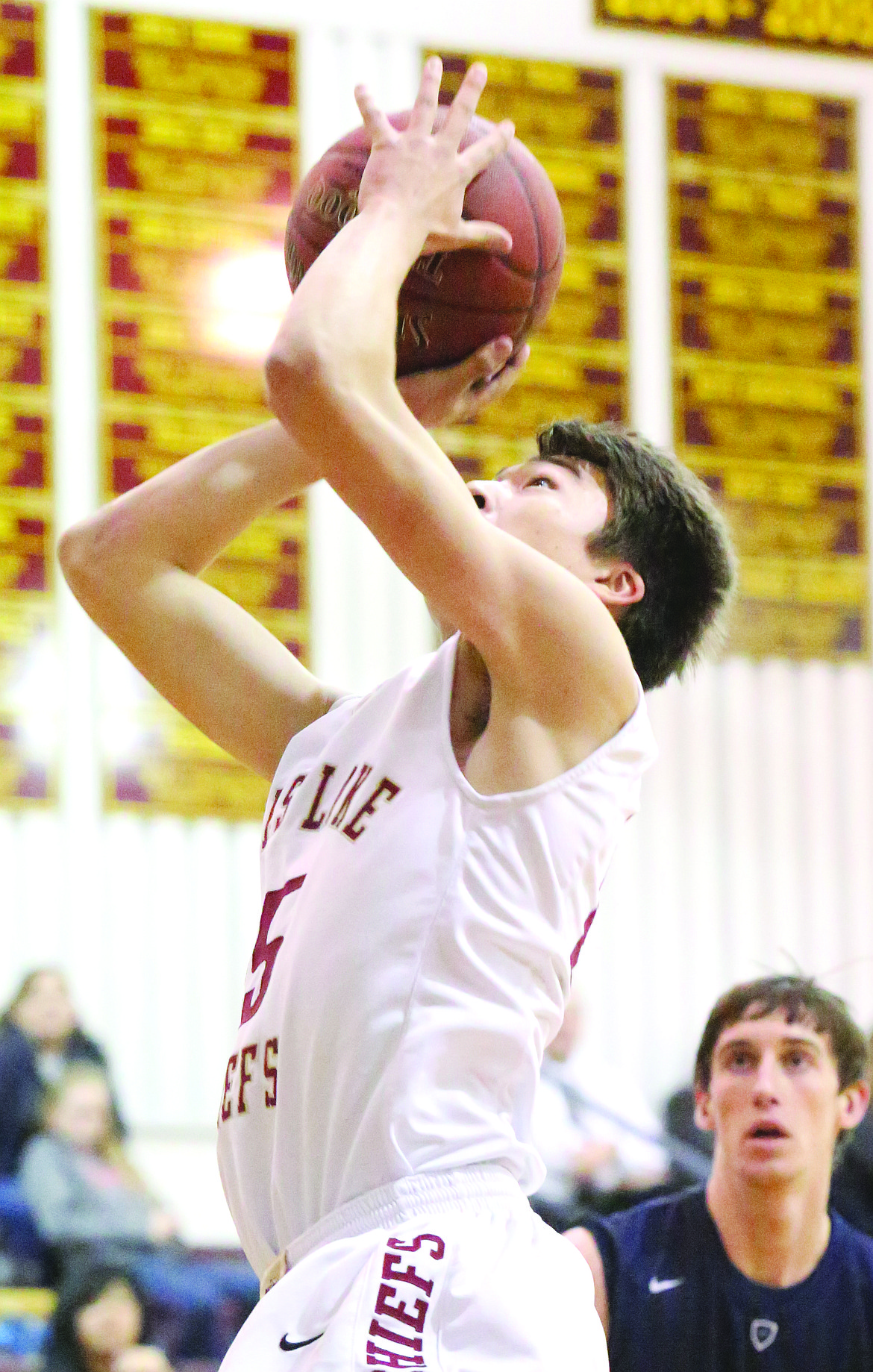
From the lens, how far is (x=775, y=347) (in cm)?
970

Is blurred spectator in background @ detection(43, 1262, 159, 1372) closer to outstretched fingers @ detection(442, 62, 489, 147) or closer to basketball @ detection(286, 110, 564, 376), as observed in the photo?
basketball @ detection(286, 110, 564, 376)

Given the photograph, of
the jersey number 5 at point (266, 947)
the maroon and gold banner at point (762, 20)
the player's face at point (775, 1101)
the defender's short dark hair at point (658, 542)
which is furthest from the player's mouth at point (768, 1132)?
the maroon and gold banner at point (762, 20)

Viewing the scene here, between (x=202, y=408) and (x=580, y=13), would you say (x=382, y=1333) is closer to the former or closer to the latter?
(x=202, y=408)

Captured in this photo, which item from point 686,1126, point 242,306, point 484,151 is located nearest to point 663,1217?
point 484,151

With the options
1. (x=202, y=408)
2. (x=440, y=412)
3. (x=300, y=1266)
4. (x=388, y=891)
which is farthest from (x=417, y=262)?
(x=202, y=408)

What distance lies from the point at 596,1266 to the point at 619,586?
1.87 m

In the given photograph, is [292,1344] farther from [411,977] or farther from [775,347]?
[775,347]

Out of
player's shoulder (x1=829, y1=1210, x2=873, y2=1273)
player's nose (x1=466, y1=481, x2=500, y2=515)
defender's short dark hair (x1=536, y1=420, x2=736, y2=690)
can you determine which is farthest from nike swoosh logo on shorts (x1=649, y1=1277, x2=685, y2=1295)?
player's nose (x1=466, y1=481, x2=500, y2=515)

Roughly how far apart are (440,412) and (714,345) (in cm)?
699

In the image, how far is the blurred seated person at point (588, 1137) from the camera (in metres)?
7.01

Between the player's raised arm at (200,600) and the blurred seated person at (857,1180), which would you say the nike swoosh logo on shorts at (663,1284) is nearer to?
the player's raised arm at (200,600)

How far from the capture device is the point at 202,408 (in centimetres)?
887

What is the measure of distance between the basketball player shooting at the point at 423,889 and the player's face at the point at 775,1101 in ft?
5.94

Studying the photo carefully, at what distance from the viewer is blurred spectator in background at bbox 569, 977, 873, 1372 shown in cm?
416
